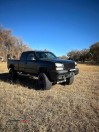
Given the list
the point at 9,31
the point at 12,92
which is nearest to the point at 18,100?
the point at 12,92

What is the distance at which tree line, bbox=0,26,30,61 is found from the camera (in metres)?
52.3

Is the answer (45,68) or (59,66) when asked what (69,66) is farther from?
(45,68)

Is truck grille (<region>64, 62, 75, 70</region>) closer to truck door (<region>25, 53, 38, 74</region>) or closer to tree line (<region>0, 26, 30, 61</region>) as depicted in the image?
truck door (<region>25, 53, 38, 74</region>)

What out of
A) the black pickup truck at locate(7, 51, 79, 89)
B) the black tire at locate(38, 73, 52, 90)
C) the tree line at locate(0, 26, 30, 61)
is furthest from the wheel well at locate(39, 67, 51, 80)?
the tree line at locate(0, 26, 30, 61)

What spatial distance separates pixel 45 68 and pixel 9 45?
5003 cm

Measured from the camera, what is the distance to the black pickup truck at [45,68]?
7469 mm

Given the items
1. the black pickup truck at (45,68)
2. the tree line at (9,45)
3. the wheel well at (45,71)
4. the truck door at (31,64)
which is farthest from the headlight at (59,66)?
the tree line at (9,45)

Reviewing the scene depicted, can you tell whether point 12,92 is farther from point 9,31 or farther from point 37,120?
point 9,31

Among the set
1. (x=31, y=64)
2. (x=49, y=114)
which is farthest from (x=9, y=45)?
(x=49, y=114)

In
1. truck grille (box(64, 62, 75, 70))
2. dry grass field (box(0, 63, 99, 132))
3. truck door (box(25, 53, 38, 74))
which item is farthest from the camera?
truck door (box(25, 53, 38, 74))

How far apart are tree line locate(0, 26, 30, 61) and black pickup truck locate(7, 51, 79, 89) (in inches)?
1735

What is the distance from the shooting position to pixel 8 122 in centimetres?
414

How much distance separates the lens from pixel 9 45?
2179 inches

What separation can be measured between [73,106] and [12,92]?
3.08 meters
